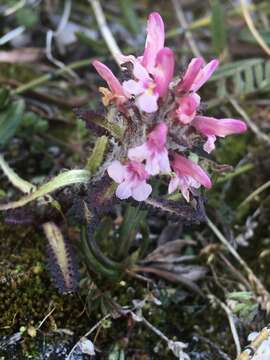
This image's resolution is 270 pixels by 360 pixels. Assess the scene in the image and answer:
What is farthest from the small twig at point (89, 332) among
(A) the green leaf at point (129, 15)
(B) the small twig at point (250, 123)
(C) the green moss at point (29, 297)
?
(A) the green leaf at point (129, 15)

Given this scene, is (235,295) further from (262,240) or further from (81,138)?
(81,138)

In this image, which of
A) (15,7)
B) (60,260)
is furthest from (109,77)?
(15,7)

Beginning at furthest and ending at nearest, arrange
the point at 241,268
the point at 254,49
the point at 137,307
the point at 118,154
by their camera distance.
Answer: the point at 254,49 → the point at 241,268 → the point at 137,307 → the point at 118,154

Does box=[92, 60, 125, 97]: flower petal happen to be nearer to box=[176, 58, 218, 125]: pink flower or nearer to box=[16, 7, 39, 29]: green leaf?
box=[176, 58, 218, 125]: pink flower

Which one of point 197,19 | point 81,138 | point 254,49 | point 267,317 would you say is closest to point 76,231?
point 81,138

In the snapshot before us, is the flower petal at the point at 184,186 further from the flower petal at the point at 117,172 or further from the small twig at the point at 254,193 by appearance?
the small twig at the point at 254,193
